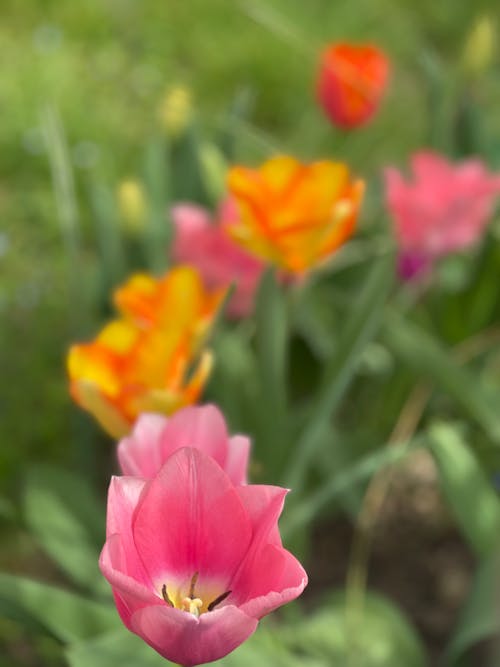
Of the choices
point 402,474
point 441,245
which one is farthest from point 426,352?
point 402,474

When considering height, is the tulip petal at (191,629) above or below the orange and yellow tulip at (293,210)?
below

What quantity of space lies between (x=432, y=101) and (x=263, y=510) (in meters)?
1.08

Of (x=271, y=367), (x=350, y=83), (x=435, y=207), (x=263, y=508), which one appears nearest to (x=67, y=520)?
(x=271, y=367)

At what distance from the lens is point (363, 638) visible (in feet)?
3.72

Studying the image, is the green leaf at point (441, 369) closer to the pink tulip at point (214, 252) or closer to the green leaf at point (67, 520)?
the pink tulip at point (214, 252)

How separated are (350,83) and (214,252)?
19.1 inches

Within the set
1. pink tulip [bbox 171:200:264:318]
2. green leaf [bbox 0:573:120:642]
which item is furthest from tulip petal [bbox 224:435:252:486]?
pink tulip [bbox 171:200:264:318]

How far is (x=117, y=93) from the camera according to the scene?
8.48 feet

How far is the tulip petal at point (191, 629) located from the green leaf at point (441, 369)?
2.23ft

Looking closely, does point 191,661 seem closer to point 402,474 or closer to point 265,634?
point 265,634

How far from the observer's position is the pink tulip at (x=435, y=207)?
47.9 inches

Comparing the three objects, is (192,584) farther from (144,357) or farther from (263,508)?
(144,357)

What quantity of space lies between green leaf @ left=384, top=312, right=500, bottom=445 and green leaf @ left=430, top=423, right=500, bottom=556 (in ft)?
0.40

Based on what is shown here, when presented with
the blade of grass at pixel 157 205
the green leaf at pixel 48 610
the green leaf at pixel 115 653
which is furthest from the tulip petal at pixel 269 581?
the blade of grass at pixel 157 205
